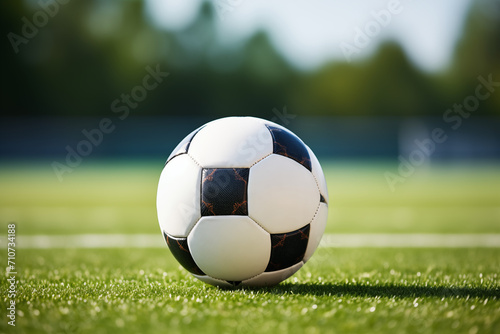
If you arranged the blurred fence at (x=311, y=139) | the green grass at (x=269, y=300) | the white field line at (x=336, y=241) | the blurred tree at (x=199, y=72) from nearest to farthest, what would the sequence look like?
the green grass at (x=269, y=300)
the white field line at (x=336, y=241)
the blurred fence at (x=311, y=139)
the blurred tree at (x=199, y=72)

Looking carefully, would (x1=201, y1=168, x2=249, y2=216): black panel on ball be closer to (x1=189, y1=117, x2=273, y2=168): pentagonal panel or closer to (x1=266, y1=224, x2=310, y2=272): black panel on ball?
(x1=189, y1=117, x2=273, y2=168): pentagonal panel

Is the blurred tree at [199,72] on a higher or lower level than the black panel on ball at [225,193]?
lower

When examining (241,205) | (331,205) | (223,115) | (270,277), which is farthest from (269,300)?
(223,115)

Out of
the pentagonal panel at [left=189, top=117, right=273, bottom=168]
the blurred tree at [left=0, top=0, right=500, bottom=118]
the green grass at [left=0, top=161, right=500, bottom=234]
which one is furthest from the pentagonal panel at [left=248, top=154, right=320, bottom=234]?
the blurred tree at [left=0, top=0, right=500, bottom=118]

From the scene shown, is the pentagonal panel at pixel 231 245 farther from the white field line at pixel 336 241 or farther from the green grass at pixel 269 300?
the white field line at pixel 336 241

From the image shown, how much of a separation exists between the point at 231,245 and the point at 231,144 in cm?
79

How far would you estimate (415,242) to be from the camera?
8.60m

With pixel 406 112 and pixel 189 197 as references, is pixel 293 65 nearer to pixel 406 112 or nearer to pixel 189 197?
pixel 406 112

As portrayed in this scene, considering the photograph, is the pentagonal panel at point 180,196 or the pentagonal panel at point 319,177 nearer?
the pentagonal panel at point 180,196

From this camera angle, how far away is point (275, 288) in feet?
15.1

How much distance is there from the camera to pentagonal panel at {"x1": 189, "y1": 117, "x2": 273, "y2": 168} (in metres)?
4.27

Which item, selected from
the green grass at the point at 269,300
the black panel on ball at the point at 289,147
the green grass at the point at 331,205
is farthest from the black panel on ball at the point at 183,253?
the green grass at the point at 331,205

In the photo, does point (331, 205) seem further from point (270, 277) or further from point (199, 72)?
point (199, 72)

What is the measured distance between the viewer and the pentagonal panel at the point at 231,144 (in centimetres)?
427
